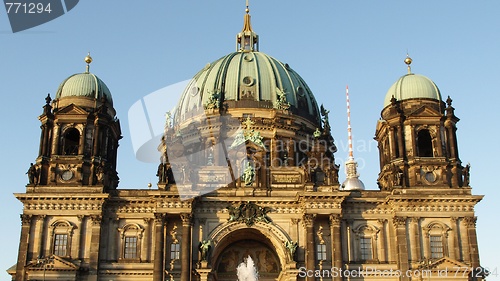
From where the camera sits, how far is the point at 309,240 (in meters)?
48.8

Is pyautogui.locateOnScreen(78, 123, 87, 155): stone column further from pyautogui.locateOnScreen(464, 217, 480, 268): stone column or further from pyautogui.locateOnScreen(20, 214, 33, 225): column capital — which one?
pyautogui.locateOnScreen(464, 217, 480, 268): stone column

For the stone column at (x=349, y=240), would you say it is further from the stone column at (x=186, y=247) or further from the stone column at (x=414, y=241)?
the stone column at (x=186, y=247)

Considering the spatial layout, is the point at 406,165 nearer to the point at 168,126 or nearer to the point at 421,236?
the point at 421,236

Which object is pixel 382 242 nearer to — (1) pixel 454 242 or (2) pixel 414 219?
(2) pixel 414 219

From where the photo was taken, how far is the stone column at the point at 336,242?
48.5 metres

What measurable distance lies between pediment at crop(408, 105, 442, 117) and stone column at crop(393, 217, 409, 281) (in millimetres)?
8357

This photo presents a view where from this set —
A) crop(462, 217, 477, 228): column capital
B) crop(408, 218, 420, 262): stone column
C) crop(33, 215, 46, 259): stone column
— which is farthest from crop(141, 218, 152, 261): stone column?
crop(462, 217, 477, 228): column capital

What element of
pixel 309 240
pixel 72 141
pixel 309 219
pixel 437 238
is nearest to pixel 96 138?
pixel 72 141

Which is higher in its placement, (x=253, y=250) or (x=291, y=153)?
(x=291, y=153)

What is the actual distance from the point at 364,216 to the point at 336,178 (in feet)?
11.4

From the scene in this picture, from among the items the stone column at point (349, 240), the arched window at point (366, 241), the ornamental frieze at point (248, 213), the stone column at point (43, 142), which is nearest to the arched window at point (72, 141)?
the stone column at point (43, 142)

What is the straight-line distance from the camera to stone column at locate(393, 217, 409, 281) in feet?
159

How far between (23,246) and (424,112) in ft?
102

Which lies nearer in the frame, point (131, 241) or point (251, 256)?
point (131, 241)
